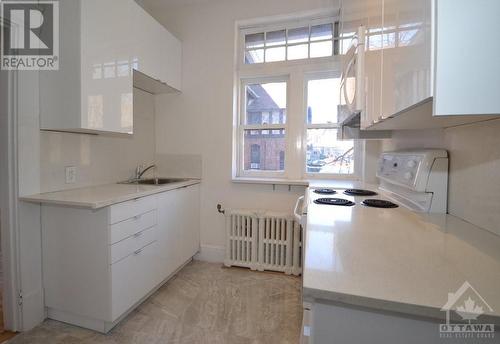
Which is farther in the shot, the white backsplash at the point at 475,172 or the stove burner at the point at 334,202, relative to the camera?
the stove burner at the point at 334,202

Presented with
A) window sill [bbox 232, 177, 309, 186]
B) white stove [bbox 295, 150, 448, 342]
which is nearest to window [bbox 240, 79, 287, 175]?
window sill [bbox 232, 177, 309, 186]

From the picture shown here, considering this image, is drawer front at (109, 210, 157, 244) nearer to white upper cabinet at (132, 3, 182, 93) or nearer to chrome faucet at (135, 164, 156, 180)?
chrome faucet at (135, 164, 156, 180)

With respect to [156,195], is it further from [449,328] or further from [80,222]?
[449,328]

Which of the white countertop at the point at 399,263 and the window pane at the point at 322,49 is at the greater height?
the window pane at the point at 322,49

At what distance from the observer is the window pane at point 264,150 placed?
263 cm

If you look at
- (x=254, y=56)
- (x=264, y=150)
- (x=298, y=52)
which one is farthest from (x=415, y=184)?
(x=254, y=56)

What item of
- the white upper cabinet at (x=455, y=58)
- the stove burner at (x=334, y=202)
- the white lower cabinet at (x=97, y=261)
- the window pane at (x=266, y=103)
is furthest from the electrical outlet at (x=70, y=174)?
the white upper cabinet at (x=455, y=58)

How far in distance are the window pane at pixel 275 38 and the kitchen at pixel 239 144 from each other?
0.05 feet

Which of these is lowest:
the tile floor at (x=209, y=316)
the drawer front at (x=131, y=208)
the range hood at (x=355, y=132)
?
the tile floor at (x=209, y=316)

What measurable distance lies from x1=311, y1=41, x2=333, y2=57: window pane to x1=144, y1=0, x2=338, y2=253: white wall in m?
0.57

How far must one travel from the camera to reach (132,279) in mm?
1678

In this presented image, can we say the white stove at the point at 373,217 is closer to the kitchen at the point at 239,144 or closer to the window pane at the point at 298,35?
the kitchen at the point at 239,144

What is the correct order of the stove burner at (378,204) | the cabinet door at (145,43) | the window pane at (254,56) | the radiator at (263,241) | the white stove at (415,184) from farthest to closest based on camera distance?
the window pane at (254,56) < the radiator at (263,241) < the cabinet door at (145,43) < the stove burner at (378,204) < the white stove at (415,184)

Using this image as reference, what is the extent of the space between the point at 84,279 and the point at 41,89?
1252mm
